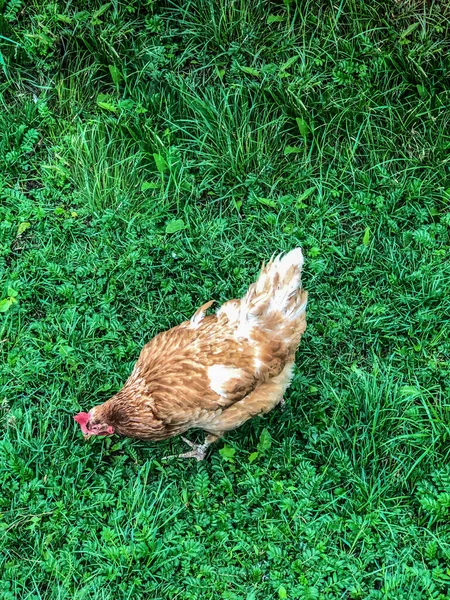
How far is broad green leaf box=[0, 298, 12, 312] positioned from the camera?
3.91 m

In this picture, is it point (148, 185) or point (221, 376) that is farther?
point (148, 185)

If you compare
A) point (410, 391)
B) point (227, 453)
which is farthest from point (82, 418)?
point (410, 391)

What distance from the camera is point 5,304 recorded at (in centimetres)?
393

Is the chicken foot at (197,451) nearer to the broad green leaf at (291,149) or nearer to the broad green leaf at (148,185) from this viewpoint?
the broad green leaf at (148,185)

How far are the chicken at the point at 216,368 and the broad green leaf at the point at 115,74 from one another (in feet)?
6.79

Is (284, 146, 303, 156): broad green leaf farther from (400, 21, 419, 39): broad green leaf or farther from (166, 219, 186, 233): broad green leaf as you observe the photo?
(400, 21, 419, 39): broad green leaf

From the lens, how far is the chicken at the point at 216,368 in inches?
125

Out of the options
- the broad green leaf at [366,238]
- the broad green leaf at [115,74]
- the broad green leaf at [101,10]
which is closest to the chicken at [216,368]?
the broad green leaf at [366,238]

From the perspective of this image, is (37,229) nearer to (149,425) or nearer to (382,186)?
(149,425)

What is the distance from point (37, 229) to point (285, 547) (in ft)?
8.66

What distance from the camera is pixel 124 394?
324 cm

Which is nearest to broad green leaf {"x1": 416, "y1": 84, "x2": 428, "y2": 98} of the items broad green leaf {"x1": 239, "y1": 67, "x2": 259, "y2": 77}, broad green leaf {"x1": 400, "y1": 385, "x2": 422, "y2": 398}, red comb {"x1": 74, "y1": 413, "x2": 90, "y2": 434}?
broad green leaf {"x1": 239, "y1": 67, "x2": 259, "y2": 77}

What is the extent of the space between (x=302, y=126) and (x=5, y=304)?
2.37 meters

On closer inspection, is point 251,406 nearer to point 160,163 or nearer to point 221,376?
point 221,376
